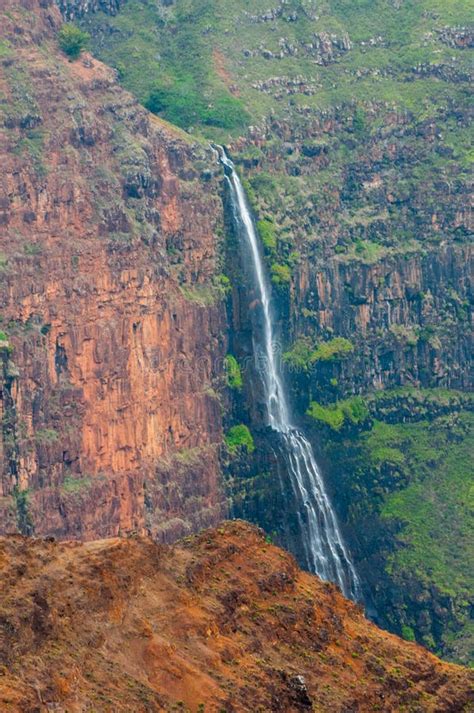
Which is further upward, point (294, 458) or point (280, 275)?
point (280, 275)

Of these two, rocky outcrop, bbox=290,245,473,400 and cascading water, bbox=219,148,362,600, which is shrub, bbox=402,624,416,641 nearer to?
cascading water, bbox=219,148,362,600

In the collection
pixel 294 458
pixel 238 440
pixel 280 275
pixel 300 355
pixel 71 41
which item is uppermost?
pixel 71 41

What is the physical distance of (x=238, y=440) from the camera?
83250mm

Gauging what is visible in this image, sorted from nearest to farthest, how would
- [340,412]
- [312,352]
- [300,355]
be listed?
[300,355] → [340,412] → [312,352]

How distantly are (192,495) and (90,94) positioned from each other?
1307 cm

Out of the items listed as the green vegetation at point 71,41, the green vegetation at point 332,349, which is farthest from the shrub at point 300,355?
the green vegetation at point 71,41

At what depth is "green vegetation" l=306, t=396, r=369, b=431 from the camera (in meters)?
86.4

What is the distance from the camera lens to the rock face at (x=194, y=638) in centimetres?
4069

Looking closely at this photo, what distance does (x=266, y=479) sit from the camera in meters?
83.6

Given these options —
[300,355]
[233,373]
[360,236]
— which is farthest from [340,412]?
[360,236]

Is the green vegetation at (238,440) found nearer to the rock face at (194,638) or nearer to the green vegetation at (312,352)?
the green vegetation at (312,352)

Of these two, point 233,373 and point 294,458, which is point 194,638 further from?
point 294,458

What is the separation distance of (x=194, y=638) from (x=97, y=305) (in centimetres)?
3385

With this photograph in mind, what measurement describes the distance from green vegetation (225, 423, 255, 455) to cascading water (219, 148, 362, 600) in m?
1.29
